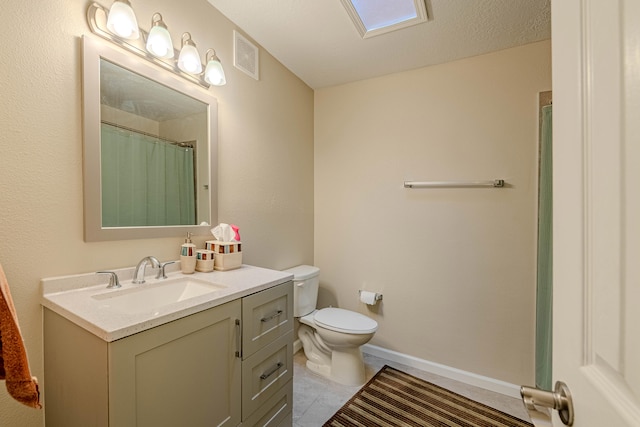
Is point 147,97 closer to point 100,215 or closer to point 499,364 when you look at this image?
point 100,215

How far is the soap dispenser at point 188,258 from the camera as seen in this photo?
1.36 metres

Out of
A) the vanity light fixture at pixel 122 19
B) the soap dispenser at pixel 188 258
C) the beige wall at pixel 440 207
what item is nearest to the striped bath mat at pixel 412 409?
the beige wall at pixel 440 207

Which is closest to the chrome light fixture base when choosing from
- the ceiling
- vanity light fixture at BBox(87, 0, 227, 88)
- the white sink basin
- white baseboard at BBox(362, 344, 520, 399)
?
vanity light fixture at BBox(87, 0, 227, 88)

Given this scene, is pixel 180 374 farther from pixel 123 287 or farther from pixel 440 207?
pixel 440 207

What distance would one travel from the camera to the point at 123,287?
3.68 feet

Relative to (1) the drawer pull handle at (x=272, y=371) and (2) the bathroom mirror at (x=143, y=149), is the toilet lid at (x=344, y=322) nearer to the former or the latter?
(1) the drawer pull handle at (x=272, y=371)

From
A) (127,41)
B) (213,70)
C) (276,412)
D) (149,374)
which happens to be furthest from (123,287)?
(213,70)

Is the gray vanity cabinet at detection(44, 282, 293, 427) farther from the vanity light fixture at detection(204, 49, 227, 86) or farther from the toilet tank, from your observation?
the vanity light fixture at detection(204, 49, 227, 86)

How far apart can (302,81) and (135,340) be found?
2273 mm

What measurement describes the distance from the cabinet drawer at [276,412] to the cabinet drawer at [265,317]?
10.9 inches

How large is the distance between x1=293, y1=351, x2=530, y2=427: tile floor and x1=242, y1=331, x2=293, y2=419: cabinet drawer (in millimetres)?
446

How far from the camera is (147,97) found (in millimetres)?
1304

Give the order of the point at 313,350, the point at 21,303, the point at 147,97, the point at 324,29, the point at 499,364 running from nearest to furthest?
the point at 21,303
the point at 147,97
the point at 324,29
the point at 499,364
the point at 313,350
